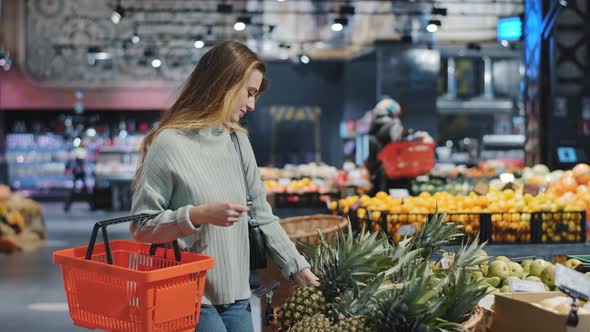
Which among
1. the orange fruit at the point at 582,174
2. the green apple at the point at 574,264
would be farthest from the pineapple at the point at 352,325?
the orange fruit at the point at 582,174

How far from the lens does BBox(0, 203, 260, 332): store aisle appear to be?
20.0 ft

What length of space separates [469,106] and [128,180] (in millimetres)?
7475

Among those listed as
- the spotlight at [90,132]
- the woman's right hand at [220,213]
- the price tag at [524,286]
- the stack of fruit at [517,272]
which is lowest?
the stack of fruit at [517,272]

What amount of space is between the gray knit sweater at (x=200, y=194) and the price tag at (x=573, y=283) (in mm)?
826

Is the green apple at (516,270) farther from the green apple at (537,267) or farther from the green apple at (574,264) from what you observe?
the green apple at (574,264)

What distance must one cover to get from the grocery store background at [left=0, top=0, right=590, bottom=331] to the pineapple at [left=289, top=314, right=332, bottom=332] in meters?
3.51

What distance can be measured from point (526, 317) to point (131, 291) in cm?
107

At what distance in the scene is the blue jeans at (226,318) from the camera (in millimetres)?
2357

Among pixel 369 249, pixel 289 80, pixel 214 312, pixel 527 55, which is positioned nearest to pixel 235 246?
pixel 214 312

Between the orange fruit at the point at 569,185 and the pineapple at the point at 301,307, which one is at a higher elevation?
the orange fruit at the point at 569,185

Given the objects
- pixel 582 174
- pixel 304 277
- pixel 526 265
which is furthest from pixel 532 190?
pixel 304 277

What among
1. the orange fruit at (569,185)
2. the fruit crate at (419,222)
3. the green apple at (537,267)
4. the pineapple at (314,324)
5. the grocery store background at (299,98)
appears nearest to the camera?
the pineapple at (314,324)

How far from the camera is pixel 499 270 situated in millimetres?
3010

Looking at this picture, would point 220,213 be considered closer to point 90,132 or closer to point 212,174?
point 212,174
